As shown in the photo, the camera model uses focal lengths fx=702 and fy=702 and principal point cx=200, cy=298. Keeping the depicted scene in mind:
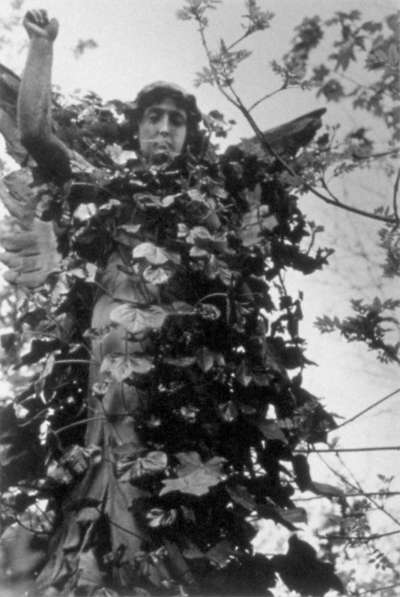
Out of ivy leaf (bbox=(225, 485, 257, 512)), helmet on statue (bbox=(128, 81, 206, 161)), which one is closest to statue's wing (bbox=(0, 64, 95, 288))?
helmet on statue (bbox=(128, 81, 206, 161))

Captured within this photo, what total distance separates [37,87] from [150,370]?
1294 mm

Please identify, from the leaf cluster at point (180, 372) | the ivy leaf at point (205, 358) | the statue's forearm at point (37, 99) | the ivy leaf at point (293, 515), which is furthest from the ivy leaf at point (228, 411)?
the statue's forearm at point (37, 99)

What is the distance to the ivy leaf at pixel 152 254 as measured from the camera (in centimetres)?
264

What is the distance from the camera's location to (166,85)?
12.2ft

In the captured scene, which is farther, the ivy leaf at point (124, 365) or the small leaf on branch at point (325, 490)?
the small leaf on branch at point (325, 490)

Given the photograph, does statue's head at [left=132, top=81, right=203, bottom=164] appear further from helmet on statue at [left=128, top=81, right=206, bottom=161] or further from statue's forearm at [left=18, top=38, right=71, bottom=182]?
statue's forearm at [left=18, top=38, right=71, bottom=182]

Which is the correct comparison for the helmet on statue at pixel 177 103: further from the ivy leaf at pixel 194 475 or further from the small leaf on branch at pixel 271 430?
the ivy leaf at pixel 194 475

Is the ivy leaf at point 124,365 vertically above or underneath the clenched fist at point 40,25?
underneath

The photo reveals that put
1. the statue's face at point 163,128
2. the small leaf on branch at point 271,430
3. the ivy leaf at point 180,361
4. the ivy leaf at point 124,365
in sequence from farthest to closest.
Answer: the statue's face at point 163,128 < the small leaf on branch at point 271,430 < the ivy leaf at point 180,361 < the ivy leaf at point 124,365

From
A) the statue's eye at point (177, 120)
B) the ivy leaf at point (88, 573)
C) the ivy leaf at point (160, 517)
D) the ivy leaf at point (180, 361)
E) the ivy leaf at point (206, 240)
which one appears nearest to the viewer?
the ivy leaf at point (88, 573)

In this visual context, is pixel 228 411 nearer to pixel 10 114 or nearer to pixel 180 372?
pixel 180 372

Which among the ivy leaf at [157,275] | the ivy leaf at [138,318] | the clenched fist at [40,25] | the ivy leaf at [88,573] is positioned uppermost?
the clenched fist at [40,25]

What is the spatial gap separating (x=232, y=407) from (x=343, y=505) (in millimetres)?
995

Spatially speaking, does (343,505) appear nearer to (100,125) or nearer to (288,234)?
(288,234)
